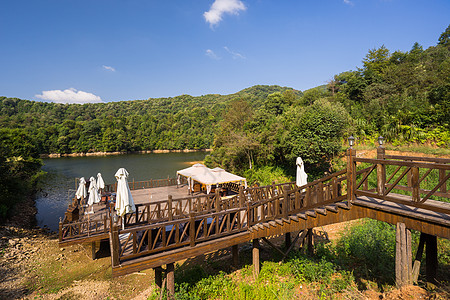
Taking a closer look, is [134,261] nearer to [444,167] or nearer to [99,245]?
[444,167]

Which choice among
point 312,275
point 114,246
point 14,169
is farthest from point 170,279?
point 14,169

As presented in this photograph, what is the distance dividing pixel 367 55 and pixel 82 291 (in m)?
40.1

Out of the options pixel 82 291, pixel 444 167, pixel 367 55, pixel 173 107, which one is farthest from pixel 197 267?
pixel 173 107

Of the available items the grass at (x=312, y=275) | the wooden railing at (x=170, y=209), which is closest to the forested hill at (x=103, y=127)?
the wooden railing at (x=170, y=209)

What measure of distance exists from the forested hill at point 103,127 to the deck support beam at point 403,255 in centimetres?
5911

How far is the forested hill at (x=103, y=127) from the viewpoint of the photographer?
204 feet

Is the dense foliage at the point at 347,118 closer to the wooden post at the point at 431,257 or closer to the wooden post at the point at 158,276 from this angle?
the wooden post at the point at 431,257

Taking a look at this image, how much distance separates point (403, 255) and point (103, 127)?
269 feet

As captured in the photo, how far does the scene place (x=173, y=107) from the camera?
115562mm

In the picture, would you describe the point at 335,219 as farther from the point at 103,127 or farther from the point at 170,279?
the point at 103,127

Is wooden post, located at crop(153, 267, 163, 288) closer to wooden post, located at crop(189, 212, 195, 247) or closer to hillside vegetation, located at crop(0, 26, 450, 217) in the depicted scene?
wooden post, located at crop(189, 212, 195, 247)

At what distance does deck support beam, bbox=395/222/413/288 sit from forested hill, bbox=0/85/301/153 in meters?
59.1

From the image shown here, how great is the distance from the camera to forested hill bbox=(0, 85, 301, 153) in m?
62.1

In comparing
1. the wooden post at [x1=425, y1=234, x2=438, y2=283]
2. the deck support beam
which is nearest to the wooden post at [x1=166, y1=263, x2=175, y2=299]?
the deck support beam
